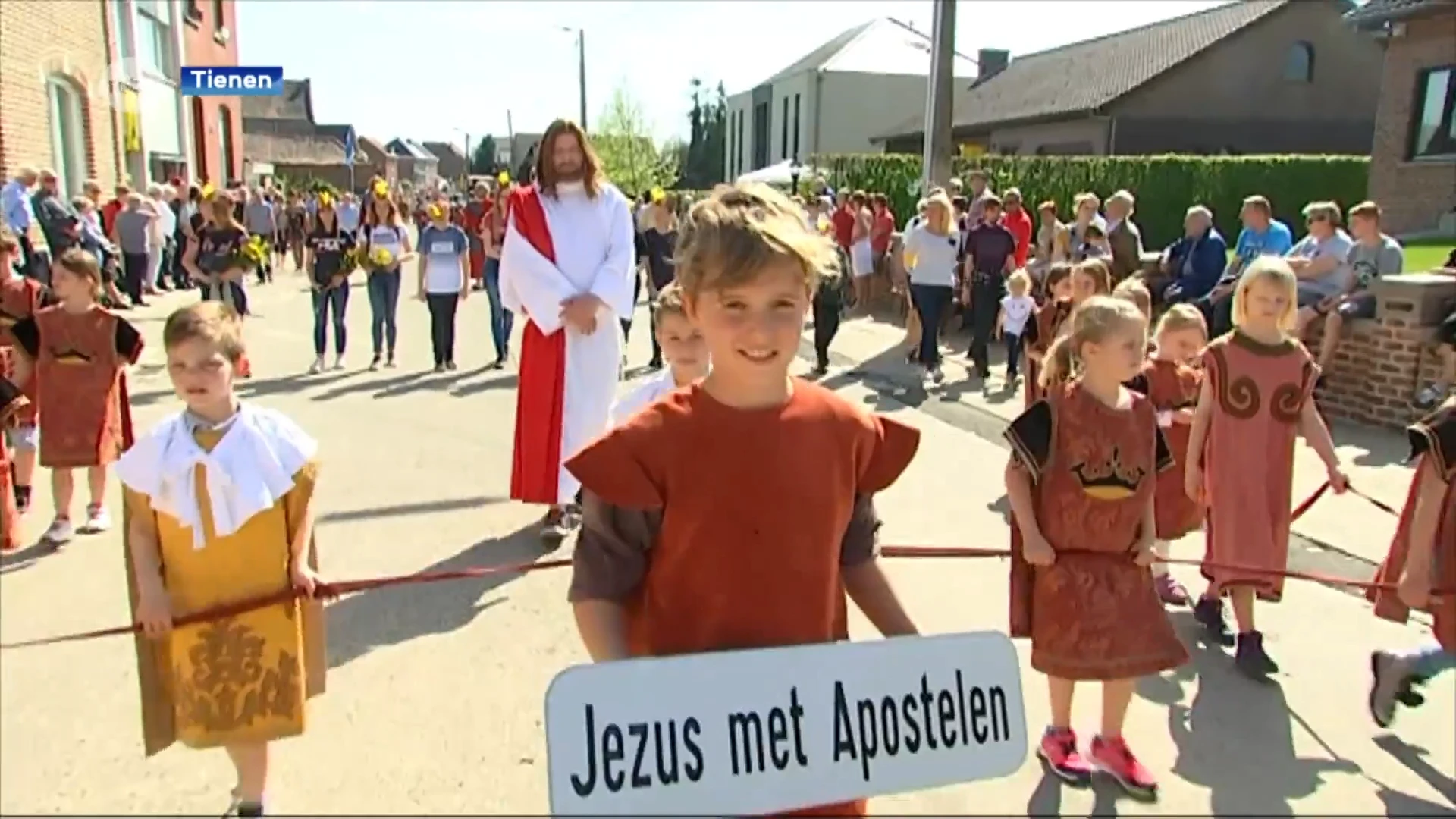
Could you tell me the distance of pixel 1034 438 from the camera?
11.4 feet

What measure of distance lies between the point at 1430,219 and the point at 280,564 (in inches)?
950

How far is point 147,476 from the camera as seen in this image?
301cm

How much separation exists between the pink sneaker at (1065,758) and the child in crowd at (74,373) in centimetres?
476

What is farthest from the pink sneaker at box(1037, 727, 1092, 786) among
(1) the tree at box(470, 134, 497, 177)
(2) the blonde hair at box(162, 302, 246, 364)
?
(1) the tree at box(470, 134, 497, 177)

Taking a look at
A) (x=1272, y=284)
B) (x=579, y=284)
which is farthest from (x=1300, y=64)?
(x=1272, y=284)

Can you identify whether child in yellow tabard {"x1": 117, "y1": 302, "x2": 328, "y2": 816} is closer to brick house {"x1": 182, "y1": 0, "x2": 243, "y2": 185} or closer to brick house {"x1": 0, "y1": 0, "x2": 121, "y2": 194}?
brick house {"x1": 0, "y1": 0, "x2": 121, "y2": 194}

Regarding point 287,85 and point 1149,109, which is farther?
point 287,85

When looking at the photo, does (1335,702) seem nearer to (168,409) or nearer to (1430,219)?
(168,409)

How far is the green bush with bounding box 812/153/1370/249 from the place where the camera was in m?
24.5

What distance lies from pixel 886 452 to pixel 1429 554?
97.9 inches

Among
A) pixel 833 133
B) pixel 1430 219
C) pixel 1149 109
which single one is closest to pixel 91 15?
pixel 1430 219

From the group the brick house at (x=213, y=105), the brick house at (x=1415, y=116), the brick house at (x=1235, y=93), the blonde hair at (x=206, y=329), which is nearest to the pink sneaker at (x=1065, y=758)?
the blonde hair at (x=206, y=329)

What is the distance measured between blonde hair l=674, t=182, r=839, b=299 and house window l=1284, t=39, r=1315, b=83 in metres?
40.1

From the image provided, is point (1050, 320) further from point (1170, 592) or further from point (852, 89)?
point (852, 89)
